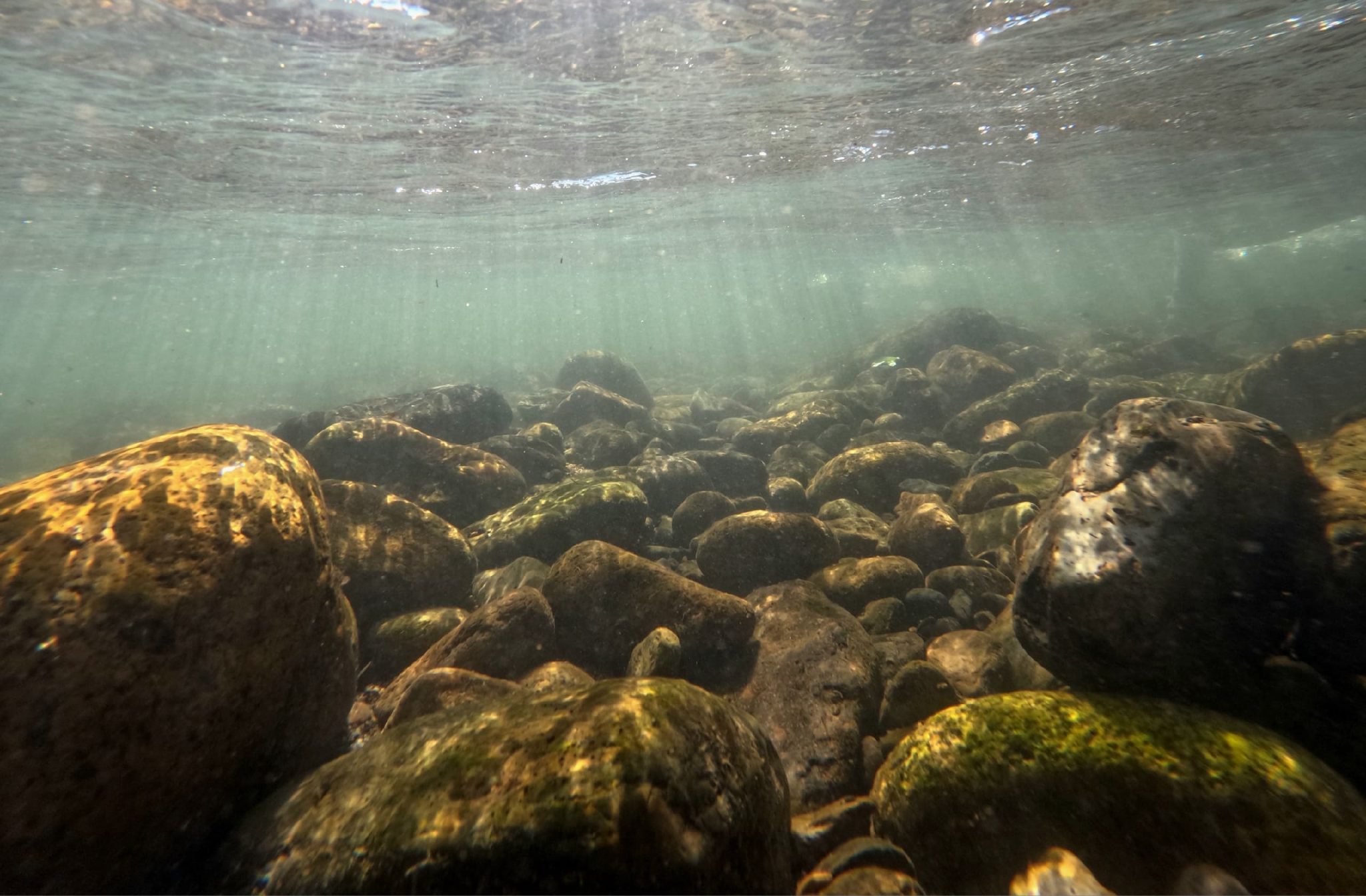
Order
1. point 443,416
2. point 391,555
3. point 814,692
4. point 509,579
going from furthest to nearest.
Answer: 1. point 443,416
2. point 509,579
3. point 391,555
4. point 814,692

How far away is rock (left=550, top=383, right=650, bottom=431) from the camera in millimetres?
17844

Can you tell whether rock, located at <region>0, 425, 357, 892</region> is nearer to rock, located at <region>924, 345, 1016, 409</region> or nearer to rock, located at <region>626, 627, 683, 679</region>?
rock, located at <region>626, 627, 683, 679</region>

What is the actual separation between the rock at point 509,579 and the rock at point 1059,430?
10.7m

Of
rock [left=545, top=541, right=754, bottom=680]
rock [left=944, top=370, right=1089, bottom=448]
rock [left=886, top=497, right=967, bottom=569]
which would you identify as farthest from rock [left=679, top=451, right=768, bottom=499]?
rock [left=545, top=541, right=754, bottom=680]

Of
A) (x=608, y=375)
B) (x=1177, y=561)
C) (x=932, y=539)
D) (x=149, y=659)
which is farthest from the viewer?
(x=608, y=375)

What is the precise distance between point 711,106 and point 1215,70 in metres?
13.6

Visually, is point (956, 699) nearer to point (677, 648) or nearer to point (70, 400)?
point (677, 648)

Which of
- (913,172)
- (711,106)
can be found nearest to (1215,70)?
(913,172)

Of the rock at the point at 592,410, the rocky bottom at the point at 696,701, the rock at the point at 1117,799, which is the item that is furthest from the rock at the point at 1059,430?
the rock at the point at 1117,799

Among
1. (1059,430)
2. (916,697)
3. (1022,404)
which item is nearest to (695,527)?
(916,697)

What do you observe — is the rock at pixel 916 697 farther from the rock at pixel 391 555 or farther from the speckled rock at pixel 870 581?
the rock at pixel 391 555

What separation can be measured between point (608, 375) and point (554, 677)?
64.9ft

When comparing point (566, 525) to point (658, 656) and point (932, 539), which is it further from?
point (932, 539)

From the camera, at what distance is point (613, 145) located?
1956cm
